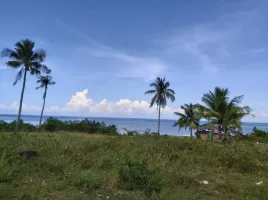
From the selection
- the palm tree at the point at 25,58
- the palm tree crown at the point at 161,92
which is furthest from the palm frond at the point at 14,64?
the palm tree crown at the point at 161,92

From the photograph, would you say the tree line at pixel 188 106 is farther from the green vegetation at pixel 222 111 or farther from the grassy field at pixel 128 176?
the grassy field at pixel 128 176

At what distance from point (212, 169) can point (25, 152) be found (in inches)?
210

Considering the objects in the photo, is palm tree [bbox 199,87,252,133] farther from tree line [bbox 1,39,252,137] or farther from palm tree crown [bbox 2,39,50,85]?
palm tree crown [bbox 2,39,50,85]

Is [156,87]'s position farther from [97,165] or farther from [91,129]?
[97,165]

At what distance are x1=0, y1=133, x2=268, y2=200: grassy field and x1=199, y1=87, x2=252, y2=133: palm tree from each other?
59.9 ft

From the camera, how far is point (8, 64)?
106 ft

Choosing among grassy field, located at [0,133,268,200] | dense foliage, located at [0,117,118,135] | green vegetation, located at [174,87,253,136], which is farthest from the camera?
dense foliage, located at [0,117,118,135]

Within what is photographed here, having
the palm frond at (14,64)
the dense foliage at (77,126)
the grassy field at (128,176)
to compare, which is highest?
the palm frond at (14,64)

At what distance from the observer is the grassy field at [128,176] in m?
5.17

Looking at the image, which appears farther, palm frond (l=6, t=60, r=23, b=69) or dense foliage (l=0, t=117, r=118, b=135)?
dense foliage (l=0, t=117, r=118, b=135)

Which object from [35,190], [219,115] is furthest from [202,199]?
[219,115]

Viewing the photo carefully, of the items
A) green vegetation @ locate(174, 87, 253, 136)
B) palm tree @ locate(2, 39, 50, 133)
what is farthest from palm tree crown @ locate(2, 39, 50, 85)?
green vegetation @ locate(174, 87, 253, 136)

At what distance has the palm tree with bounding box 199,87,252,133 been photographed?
27672mm

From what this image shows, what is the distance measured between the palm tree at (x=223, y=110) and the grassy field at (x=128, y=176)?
59.9 ft
